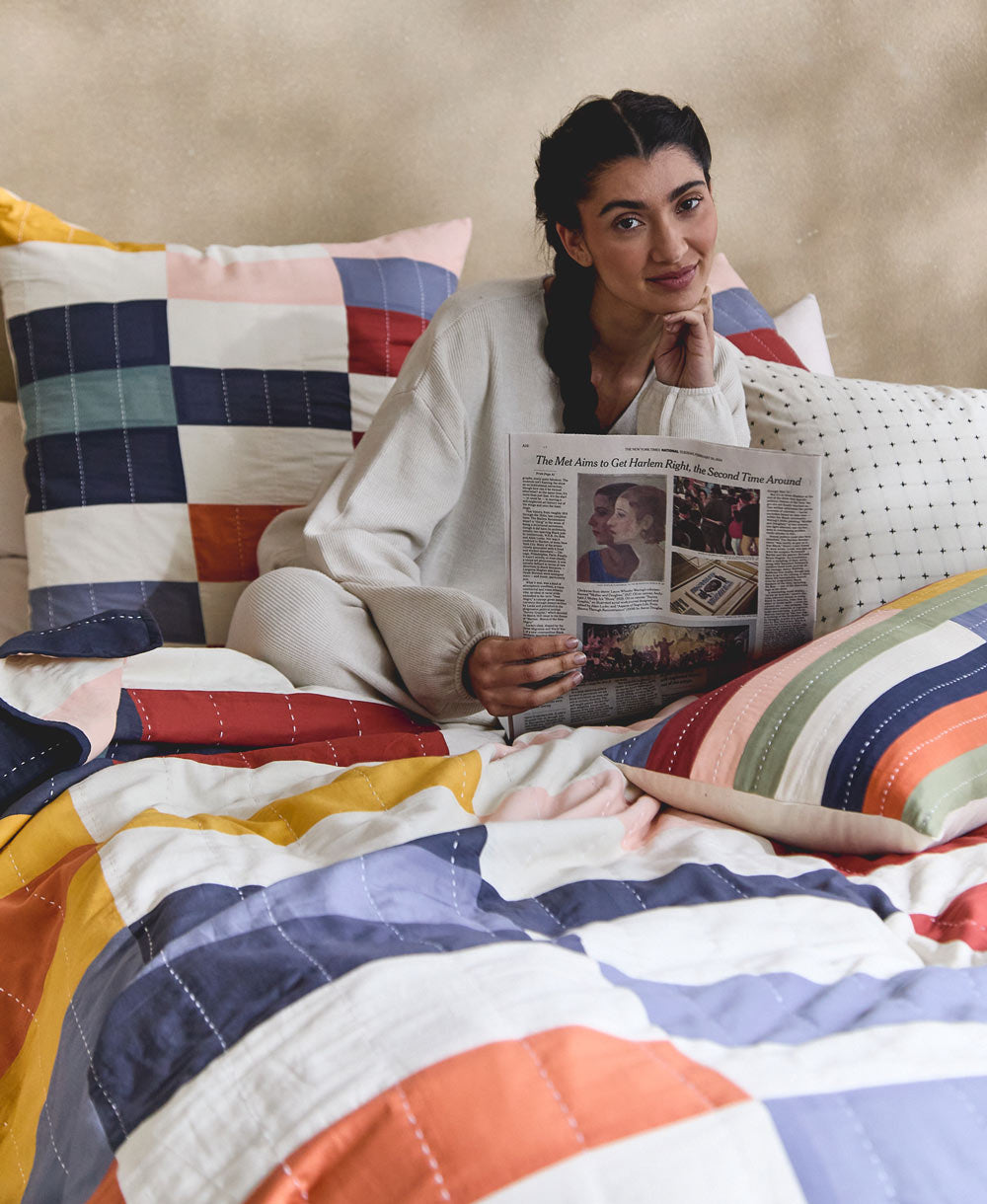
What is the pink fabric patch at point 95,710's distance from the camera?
900 mm

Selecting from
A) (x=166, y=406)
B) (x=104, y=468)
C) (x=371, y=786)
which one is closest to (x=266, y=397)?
(x=166, y=406)

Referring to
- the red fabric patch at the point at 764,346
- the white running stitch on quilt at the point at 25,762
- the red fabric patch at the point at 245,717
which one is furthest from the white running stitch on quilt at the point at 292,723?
the red fabric patch at the point at 764,346

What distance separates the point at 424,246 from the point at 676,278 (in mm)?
547

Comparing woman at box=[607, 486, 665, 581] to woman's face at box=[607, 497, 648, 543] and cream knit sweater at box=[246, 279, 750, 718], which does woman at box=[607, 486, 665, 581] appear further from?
cream knit sweater at box=[246, 279, 750, 718]

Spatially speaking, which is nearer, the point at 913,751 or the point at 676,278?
the point at 913,751

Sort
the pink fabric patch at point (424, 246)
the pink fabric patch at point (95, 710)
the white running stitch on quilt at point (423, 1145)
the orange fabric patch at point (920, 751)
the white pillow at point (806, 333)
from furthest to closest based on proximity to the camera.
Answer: the white pillow at point (806, 333), the pink fabric patch at point (424, 246), the pink fabric patch at point (95, 710), the orange fabric patch at point (920, 751), the white running stitch on quilt at point (423, 1145)

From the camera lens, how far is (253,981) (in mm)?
552

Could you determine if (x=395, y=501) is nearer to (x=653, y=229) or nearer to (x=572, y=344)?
(x=572, y=344)

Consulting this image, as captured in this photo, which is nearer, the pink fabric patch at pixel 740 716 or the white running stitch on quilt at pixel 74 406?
the pink fabric patch at pixel 740 716

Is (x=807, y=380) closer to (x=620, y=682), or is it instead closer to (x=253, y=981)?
(x=620, y=682)

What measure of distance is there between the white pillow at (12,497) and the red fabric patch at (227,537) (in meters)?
0.26

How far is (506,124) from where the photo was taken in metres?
1.79

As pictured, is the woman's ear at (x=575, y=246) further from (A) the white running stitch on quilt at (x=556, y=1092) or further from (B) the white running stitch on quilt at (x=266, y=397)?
(A) the white running stitch on quilt at (x=556, y=1092)

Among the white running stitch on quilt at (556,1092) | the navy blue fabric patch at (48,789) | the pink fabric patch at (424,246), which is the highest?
the pink fabric patch at (424,246)
